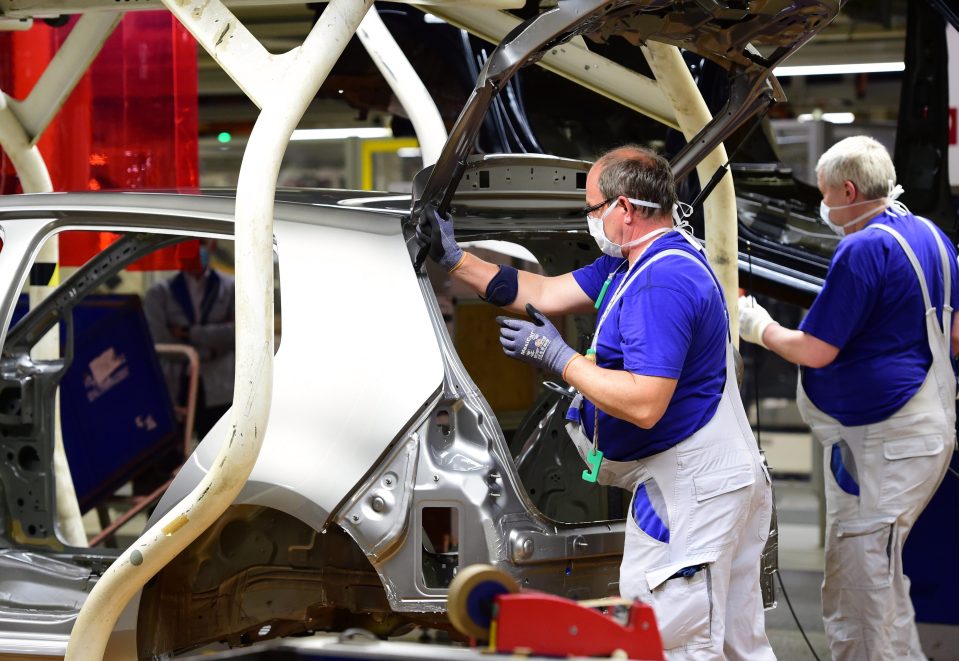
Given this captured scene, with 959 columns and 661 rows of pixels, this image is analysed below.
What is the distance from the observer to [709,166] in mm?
4492

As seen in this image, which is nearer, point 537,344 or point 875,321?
point 537,344

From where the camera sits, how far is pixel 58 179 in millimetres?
6789

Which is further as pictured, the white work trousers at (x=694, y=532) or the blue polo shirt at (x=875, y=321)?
the blue polo shirt at (x=875, y=321)

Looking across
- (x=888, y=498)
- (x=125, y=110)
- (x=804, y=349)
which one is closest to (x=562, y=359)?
(x=804, y=349)

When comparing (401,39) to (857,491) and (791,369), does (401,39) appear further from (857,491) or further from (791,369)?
(791,369)

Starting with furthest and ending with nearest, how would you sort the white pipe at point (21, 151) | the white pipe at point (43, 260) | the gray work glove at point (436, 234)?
the white pipe at point (21, 151)
the white pipe at point (43, 260)
the gray work glove at point (436, 234)

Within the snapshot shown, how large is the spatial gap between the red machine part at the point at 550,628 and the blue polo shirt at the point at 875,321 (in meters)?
2.39

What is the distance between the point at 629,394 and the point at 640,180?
57 cm

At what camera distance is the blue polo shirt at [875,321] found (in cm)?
418

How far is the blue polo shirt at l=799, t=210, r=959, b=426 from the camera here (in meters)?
4.18

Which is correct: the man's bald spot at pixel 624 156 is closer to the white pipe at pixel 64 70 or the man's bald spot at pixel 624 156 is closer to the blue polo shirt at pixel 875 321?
the blue polo shirt at pixel 875 321

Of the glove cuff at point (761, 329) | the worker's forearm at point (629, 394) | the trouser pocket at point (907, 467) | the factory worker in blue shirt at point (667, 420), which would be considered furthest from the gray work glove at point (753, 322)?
the worker's forearm at point (629, 394)

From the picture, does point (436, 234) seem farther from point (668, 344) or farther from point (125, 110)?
point (125, 110)

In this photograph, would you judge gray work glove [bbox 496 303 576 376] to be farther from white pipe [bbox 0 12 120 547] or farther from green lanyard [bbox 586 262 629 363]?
white pipe [bbox 0 12 120 547]
